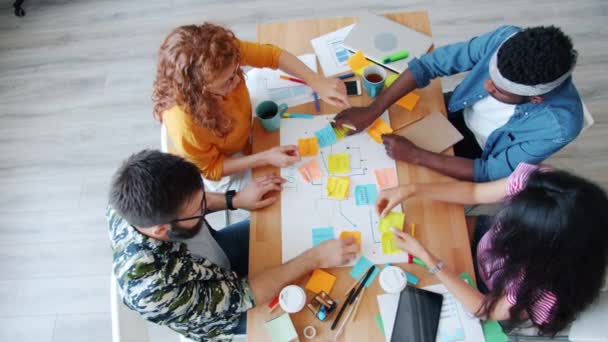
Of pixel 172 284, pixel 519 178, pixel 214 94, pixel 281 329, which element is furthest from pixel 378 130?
pixel 172 284

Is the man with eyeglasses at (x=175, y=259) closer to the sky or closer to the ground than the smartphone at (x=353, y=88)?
closer to the ground

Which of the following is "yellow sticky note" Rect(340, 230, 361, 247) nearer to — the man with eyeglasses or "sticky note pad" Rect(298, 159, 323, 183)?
the man with eyeglasses

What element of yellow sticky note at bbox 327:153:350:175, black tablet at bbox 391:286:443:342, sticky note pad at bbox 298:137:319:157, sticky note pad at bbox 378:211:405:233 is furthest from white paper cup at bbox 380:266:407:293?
sticky note pad at bbox 298:137:319:157

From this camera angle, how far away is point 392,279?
49.3 inches

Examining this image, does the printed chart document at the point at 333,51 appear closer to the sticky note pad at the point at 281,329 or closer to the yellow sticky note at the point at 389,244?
the yellow sticky note at the point at 389,244

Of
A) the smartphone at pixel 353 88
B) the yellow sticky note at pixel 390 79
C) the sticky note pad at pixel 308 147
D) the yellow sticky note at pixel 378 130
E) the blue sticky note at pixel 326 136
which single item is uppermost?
the yellow sticky note at pixel 390 79

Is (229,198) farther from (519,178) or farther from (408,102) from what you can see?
(519,178)

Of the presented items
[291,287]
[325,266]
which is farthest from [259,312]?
[325,266]

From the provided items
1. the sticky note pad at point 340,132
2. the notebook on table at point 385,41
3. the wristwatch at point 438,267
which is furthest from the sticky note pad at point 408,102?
the wristwatch at point 438,267

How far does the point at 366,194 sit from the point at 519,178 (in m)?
0.48

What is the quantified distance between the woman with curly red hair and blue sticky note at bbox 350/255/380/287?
417mm

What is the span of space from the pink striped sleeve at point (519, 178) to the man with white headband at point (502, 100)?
86 mm

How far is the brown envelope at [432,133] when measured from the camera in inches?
59.7

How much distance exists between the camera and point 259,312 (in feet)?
4.17
